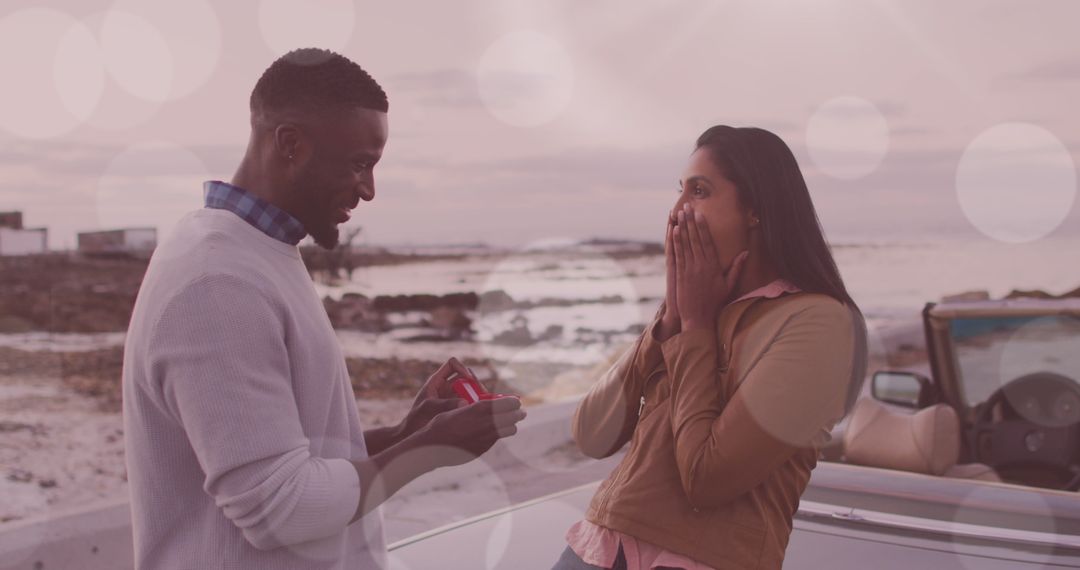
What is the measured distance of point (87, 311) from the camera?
17.1 metres

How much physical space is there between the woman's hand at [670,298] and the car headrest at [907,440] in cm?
162

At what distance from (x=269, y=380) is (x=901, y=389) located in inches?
133

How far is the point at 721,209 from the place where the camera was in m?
2.12

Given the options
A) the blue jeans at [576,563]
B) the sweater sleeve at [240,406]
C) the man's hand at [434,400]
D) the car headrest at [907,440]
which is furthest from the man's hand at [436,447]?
the car headrest at [907,440]

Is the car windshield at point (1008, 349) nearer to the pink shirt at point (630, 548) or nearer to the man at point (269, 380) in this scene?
A: the pink shirt at point (630, 548)

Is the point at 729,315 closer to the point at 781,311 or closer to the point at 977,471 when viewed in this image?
the point at 781,311

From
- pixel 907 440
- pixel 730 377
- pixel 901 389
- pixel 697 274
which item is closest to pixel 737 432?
pixel 730 377

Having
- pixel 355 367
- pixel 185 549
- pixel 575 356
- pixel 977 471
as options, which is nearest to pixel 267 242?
pixel 185 549

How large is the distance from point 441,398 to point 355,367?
1579cm

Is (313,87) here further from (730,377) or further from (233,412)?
(730,377)

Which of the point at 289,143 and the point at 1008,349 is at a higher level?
the point at 289,143

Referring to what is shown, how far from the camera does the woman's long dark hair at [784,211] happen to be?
210cm

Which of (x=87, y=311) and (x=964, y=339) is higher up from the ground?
(x=964, y=339)

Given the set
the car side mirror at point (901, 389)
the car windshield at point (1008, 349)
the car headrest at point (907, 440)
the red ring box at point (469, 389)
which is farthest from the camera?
the car side mirror at point (901, 389)
